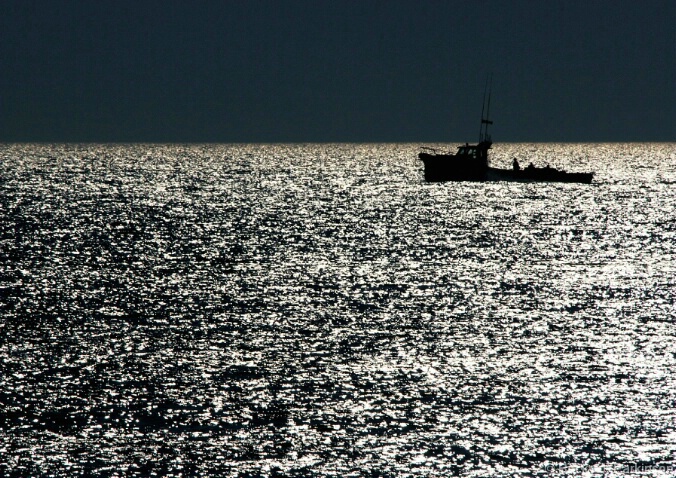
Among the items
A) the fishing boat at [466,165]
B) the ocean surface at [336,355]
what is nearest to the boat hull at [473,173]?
the fishing boat at [466,165]

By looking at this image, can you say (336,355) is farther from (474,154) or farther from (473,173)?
(474,154)

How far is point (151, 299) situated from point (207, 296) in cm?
379

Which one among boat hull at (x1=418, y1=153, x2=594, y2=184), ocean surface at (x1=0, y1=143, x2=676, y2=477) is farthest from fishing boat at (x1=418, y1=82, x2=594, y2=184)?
ocean surface at (x1=0, y1=143, x2=676, y2=477)

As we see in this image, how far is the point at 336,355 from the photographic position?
40.1 metres

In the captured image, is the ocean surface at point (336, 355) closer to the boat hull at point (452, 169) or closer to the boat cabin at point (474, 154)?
the boat cabin at point (474, 154)

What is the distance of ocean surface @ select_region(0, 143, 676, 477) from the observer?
27.3 meters

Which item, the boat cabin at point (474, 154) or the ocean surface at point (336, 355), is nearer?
the ocean surface at point (336, 355)

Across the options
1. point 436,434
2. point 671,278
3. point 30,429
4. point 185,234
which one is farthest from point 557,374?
point 185,234

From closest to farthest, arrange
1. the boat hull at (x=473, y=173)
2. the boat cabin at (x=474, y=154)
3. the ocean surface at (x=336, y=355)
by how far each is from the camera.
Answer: the ocean surface at (x=336, y=355)
the boat cabin at (x=474, y=154)
the boat hull at (x=473, y=173)

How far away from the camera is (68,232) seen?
307ft

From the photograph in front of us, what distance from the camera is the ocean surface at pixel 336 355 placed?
89.5ft

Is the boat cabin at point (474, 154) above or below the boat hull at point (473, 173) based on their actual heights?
above

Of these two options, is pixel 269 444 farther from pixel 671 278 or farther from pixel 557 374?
pixel 671 278

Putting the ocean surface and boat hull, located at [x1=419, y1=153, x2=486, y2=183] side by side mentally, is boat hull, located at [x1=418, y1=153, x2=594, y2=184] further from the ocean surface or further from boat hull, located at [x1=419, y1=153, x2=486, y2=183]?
the ocean surface
